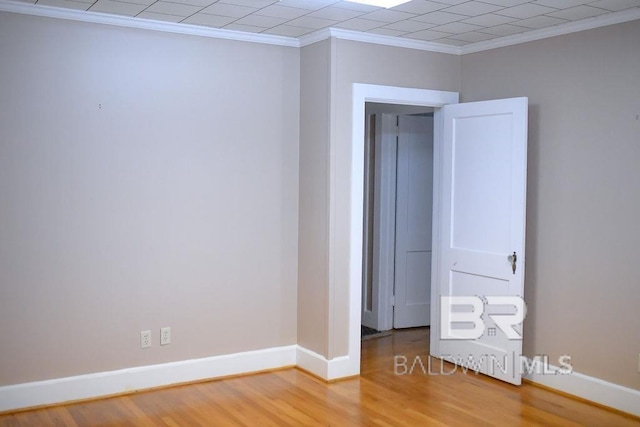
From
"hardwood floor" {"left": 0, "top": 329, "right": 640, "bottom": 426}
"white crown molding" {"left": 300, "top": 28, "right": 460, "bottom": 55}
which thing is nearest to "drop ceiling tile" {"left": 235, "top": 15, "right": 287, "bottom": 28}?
"white crown molding" {"left": 300, "top": 28, "right": 460, "bottom": 55}

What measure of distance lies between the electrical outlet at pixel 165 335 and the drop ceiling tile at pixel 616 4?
128 inches

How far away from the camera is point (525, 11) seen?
3.99 meters

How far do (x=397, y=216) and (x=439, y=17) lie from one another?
96.0 inches

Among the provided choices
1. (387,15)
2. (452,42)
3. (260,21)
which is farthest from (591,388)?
(260,21)

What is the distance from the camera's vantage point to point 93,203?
4.23 metres

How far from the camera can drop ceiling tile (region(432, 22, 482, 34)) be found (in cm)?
438

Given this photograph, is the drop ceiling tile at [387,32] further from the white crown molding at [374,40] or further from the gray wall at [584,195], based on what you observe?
the gray wall at [584,195]

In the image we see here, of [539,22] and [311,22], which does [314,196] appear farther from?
[539,22]

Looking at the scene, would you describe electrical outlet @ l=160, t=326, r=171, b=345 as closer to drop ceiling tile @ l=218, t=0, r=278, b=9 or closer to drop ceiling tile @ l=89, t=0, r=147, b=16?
drop ceiling tile @ l=89, t=0, r=147, b=16

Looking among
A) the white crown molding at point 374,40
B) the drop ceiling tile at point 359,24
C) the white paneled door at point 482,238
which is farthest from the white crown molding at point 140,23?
the white paneled door at point 482,238

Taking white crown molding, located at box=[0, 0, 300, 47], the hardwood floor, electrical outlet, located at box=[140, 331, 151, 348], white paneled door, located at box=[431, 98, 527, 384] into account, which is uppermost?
white crown molding, located at box=[0, 0, 300, 47]

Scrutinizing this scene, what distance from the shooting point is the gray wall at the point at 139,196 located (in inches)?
159

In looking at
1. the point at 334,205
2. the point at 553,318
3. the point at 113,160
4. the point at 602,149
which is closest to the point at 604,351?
the point at 553,318

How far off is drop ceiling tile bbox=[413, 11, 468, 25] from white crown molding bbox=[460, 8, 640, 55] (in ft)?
2.20
